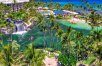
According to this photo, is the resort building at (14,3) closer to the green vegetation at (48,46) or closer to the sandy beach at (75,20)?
the green vegetation at (48,46)

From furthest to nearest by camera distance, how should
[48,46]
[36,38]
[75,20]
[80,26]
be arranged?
[75,20] → [80,26] → [36,38] → [48,46]

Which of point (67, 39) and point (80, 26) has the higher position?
point (67, 39)

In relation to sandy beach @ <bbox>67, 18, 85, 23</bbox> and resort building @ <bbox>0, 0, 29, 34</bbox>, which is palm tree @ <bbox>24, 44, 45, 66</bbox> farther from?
sandy beach @ <bbox>67, 18, 85, 23</bbox>

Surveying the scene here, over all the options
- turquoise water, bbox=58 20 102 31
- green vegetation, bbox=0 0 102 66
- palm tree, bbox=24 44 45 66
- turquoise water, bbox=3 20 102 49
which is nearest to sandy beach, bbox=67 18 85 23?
turquoise water, bbox=58 20 102 31

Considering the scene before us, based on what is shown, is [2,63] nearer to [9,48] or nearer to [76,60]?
[9,48]

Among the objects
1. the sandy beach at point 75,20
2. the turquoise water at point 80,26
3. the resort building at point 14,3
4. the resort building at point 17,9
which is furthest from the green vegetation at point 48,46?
the sandy beach at point 75,20

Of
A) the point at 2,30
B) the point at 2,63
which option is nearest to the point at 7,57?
the point at 2,63

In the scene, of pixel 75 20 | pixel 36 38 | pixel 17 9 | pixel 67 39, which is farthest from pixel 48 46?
pixel 17 9

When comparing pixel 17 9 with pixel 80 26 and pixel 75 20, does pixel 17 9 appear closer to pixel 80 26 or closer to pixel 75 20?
pixel 75 20

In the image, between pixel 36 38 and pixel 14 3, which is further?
pixel 14 3

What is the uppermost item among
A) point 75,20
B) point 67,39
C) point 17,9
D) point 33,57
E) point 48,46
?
point 33,57

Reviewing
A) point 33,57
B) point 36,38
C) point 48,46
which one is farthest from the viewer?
point 36,38
